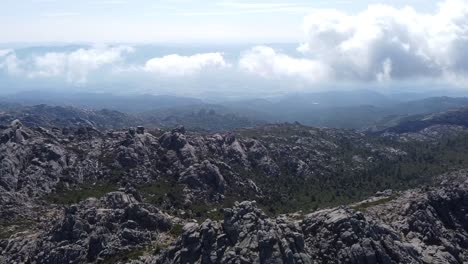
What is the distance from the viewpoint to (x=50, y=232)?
13250 cm

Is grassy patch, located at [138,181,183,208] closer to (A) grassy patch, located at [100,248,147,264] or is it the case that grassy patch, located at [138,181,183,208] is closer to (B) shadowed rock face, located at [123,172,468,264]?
(A) grassy patch, located at [100,248,147,264]

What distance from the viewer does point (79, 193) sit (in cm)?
18938

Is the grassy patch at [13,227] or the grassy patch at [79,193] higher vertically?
the grassy patch at [79,193]

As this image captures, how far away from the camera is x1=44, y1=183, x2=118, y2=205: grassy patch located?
181125 millimetres

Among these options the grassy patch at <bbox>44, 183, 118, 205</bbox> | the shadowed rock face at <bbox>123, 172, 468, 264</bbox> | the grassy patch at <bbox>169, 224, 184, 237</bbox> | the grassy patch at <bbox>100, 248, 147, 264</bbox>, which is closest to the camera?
the shadowed rock face at <bbox>123, 172, 468, 264</bbox>

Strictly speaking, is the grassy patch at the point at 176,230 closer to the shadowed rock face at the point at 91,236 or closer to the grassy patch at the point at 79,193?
the shadowed rock face at the point at 91,236

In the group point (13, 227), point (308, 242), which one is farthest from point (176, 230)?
point (13, 227)

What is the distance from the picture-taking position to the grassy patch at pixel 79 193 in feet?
594

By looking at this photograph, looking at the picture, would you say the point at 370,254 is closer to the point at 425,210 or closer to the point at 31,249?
the point at 425,210

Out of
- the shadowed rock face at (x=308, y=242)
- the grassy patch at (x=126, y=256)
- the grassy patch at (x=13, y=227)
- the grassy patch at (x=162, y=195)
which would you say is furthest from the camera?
the grassy patch at (x=162, y=195)

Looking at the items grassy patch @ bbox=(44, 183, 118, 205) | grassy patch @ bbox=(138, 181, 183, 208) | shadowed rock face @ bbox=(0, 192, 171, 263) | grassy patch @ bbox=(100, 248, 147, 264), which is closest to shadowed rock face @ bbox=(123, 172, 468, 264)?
grassy patch @ bbox=(100, 248, 147, 264)

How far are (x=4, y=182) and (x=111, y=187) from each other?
1458 inches

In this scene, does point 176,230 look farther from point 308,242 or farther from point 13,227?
point 13,227

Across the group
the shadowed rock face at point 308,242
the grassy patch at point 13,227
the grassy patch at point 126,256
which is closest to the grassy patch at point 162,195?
the grassy patch at point 13,227
